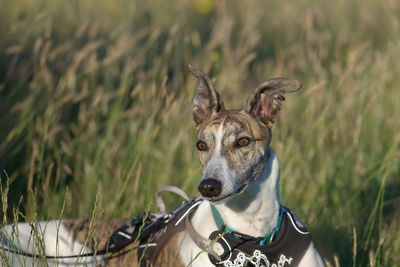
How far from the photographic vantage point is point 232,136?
3.14 meters

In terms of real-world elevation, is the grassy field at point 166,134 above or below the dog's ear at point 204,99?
below

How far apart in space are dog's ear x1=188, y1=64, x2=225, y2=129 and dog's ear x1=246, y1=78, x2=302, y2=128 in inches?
8.0

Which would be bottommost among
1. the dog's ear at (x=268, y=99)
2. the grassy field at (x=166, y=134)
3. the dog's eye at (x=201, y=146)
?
the grassy field at (x=166, y=134)

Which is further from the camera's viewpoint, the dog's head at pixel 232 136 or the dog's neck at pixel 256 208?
the dog's neck at pixel 256 208

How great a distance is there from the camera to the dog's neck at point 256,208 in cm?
309

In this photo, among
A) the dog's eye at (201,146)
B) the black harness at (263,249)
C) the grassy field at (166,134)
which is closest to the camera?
the black harness at (263,249)

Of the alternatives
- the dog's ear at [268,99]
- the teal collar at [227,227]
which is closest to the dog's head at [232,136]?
the dog's ear at [268,99]

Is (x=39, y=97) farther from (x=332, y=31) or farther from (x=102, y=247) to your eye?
(x=332, y=31)

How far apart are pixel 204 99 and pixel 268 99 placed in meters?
0.41

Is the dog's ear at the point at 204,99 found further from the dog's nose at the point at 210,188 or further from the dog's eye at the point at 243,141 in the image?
the dog's nose at the point at 210,188

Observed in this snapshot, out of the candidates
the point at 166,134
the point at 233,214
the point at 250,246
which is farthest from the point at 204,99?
the point at 166,134

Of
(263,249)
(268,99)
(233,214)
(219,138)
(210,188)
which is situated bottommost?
(263,249)

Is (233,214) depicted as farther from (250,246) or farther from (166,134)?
(166,134)

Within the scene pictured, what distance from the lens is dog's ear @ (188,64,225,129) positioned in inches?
131
